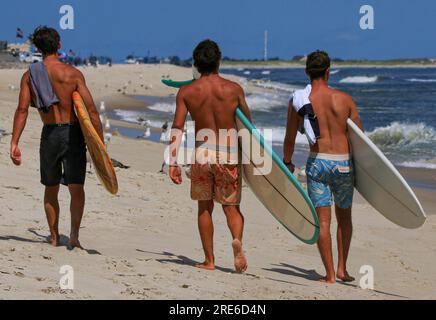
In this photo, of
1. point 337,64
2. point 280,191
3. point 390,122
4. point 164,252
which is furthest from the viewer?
point 337,64

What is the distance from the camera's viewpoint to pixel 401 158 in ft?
52.2

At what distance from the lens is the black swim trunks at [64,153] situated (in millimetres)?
5867

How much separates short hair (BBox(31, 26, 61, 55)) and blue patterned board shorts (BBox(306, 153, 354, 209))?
188cm

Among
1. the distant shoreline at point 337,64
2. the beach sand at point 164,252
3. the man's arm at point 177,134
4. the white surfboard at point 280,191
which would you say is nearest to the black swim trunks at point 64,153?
the beach sand at point 164,252

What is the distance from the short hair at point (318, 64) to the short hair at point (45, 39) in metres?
1.71

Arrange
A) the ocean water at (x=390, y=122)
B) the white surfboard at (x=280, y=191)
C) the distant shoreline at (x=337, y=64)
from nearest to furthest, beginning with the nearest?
the white surfboard at (x=280, y=191) < the ocean water at (x=390, y=122) < the distant shoreline at (x=337, y=64)

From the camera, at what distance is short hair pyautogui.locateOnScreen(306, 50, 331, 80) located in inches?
224

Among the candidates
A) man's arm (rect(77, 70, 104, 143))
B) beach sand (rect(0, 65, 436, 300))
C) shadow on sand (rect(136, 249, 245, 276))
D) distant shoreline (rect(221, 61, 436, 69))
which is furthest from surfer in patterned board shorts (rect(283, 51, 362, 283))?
distant shoreline (rect(221, 61, 436, 69))

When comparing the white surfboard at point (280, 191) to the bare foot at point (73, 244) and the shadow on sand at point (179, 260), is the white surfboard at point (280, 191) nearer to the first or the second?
→ the shadow on sand at point (179, 260)

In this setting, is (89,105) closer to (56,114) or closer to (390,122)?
(56,114)

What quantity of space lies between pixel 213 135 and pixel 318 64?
0.84 metres

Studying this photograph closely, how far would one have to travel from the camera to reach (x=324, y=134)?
18.6 feet

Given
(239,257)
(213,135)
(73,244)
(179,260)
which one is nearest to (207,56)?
(213,135)
